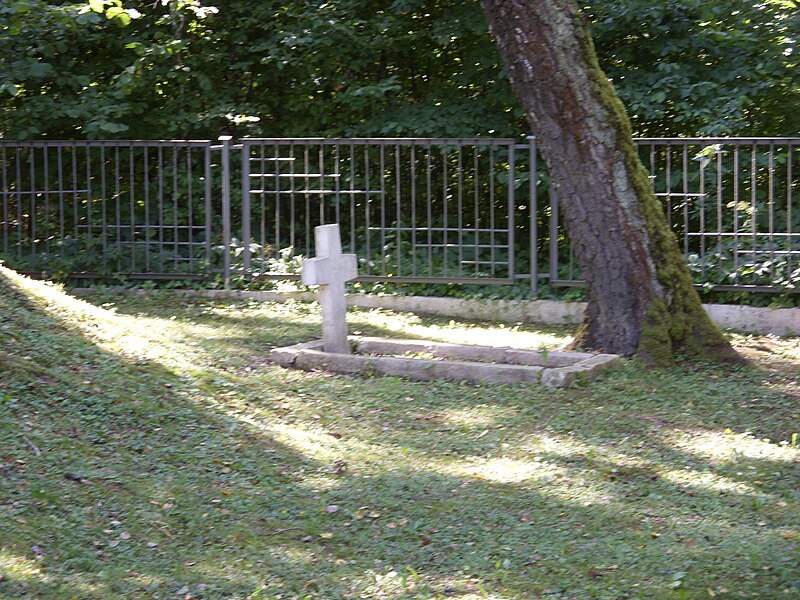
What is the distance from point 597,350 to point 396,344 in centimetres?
167

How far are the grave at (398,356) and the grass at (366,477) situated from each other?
0.17 m

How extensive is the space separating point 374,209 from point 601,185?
5410mm

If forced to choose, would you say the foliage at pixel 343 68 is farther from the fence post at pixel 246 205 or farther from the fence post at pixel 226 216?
the fence post at pixel 246 205

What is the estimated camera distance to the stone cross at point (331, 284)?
868 cm

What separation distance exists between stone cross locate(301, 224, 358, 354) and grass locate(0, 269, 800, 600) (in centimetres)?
62

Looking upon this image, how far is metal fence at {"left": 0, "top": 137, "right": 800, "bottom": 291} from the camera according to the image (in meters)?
10.7

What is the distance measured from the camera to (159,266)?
41.0 feet

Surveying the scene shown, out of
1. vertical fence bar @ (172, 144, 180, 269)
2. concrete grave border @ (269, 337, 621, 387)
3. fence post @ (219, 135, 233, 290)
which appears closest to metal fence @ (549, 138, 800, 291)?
concrete grave border @ (269, 337, 621, 387)

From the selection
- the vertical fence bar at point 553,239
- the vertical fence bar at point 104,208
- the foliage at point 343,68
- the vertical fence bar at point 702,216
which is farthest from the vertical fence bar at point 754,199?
the vertical fence bar at point 104,208

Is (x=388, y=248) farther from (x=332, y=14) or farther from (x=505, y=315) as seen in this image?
(x=332, y=14)

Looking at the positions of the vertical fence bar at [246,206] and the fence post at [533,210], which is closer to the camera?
the fence post at [533,210]

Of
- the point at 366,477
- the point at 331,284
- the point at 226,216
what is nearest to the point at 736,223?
the point at 331,284

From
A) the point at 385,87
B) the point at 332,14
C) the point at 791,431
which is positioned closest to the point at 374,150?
the point at 385,87

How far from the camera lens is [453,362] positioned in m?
8.28
